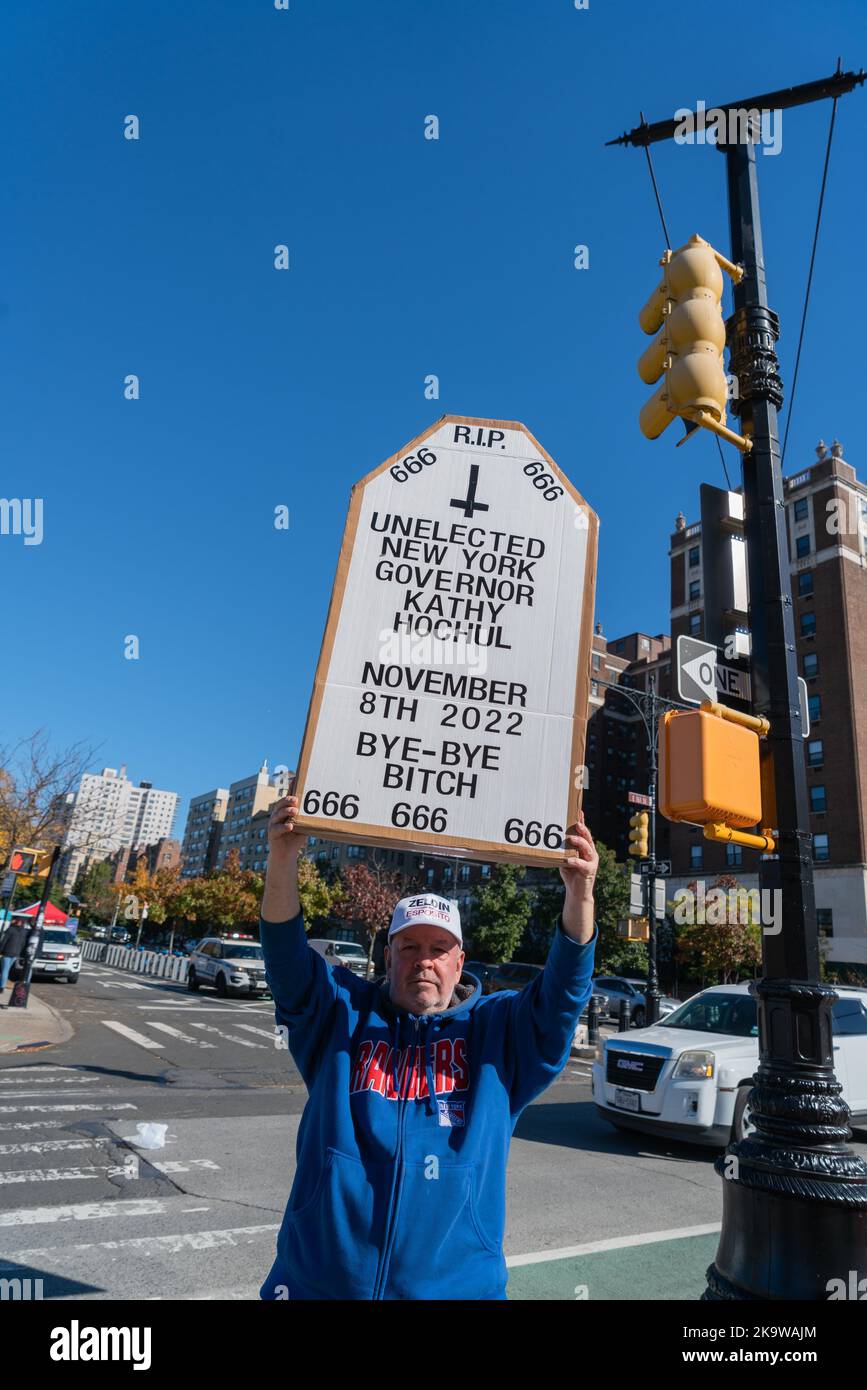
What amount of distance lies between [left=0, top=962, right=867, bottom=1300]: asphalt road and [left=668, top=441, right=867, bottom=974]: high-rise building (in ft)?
117

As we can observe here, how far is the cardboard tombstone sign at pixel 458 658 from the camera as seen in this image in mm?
2656

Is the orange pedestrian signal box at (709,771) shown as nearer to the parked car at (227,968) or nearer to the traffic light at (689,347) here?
the traffic light at (689,347)

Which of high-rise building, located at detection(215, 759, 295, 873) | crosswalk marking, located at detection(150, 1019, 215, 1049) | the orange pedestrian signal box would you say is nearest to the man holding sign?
the orange pedestrian signal box

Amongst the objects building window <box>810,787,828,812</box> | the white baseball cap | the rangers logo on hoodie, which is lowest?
the rangers logo on hoodie

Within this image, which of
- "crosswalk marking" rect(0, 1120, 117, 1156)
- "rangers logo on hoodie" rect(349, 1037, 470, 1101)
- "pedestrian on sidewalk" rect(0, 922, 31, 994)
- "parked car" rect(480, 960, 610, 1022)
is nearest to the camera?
"rangers logo on hoodie" rect(349, 1037, 470, 1101)

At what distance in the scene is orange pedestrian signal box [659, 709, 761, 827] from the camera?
144 inches

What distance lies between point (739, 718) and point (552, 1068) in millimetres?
1990

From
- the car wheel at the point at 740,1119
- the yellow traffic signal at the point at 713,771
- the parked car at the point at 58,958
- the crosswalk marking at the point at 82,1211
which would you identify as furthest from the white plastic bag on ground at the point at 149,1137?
the parked car at the point at 58,958

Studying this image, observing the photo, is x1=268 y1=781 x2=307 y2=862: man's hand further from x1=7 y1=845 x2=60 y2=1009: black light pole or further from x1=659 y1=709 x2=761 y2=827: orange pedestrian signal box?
x1=7 y1=845 x2=60 y2=1009: black light pole

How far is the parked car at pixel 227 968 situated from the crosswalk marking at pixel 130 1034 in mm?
7390

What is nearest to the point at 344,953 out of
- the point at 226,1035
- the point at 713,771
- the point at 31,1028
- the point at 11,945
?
the point at 226,1035

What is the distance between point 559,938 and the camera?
8.50 ft

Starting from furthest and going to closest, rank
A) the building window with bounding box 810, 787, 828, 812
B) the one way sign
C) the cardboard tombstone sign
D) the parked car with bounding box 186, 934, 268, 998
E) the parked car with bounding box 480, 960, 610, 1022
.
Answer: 1. the building window with bounding box 810, 787, 828, 812
2. the parked car with bounding box 480, 960, 610, 1022
3. the parked car with bounding box 186, 934, 268, 998
4. the one way sign
5. the cardboard tombstone sign

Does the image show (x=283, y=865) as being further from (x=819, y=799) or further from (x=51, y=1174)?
(x=819, y=799)
